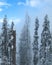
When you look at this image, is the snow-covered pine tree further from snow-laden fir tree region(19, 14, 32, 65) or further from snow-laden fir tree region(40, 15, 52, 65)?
snow-laden fir tree region(40, 15, 52, 65)

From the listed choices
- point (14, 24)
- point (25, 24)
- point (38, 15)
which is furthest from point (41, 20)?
point (14, 24)

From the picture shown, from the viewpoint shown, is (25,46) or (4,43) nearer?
(4,43)

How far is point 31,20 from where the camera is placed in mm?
3662

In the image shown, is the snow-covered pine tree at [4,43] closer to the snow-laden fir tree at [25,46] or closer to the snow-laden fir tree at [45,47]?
the snow-laden fir tree at [25,46]

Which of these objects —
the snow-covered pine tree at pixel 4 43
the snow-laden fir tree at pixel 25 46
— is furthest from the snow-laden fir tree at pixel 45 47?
the snow-covered pine tree at pixel 4 43

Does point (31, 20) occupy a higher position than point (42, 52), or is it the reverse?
point (31, 20)

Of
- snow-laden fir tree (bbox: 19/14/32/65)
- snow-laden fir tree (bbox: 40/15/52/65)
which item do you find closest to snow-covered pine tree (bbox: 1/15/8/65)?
snow-laden fir tree (bbox: 19/14/32/65)

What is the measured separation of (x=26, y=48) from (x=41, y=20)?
0.72 metres

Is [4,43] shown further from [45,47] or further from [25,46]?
[45,47]

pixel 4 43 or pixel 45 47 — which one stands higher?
pixel 4 43

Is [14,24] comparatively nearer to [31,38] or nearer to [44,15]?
[31,38]

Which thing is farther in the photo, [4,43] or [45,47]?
[45,47]

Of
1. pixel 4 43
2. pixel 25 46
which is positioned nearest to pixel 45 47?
pixel 25 46

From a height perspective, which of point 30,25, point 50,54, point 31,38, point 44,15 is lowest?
point 50,54
